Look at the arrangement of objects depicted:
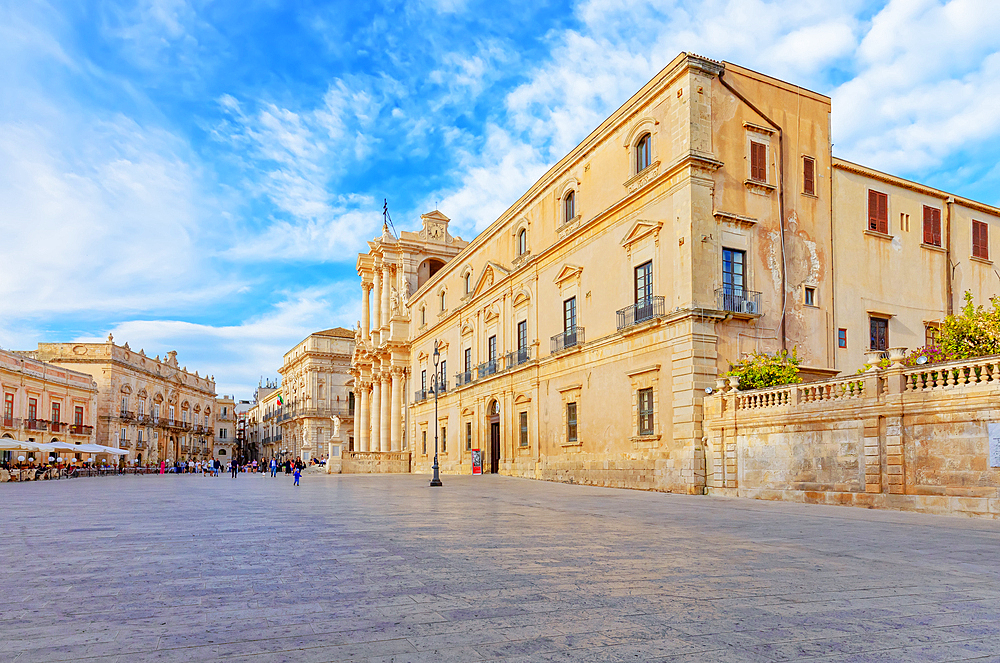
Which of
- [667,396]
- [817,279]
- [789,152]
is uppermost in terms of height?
[789,152]

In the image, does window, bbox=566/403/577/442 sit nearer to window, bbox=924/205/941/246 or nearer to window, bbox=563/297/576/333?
window, bbox=563/297/576/333

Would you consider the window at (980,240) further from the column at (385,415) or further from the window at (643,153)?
the column at (385,415)

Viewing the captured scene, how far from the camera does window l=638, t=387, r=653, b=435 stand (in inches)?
878

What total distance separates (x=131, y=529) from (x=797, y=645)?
926 centimetres

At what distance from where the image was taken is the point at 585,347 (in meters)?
26.0

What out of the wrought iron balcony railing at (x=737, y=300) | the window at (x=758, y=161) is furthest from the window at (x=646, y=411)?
the window at (x=758, y=161)

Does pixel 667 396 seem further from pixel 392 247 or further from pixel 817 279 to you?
pixel 392 247

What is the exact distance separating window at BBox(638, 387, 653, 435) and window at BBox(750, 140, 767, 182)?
6696 millimetres

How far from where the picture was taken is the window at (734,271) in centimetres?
2112

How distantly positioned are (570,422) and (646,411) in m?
5.11

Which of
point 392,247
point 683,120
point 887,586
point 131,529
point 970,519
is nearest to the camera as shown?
point 887,586

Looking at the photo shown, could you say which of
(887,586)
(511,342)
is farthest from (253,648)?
(511,342)

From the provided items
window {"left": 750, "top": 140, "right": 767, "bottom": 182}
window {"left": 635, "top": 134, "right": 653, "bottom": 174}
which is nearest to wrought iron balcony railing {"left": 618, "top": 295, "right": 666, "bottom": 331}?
window {"left": 635, "top": 134, "right": 653, "bottom": 174}

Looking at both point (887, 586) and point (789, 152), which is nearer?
point (887, 586)
